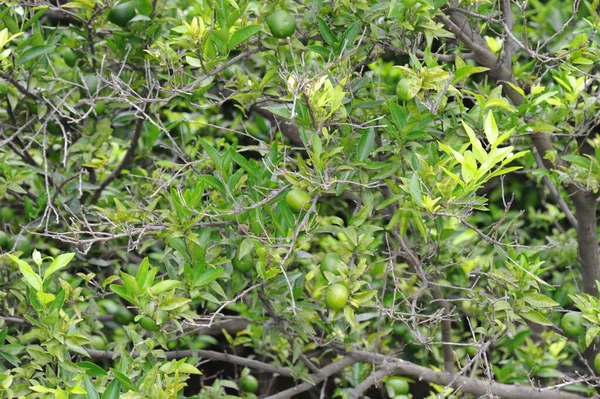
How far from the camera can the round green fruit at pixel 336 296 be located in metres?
1.70

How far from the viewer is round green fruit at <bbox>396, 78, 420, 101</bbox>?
1672 millimetres

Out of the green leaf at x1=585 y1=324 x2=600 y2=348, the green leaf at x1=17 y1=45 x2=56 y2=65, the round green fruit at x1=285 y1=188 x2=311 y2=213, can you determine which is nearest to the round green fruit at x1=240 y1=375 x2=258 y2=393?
the round green fruit at x1=285 y1=188 x2=311 y2=213

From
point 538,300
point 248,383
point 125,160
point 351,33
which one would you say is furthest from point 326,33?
point 248,383

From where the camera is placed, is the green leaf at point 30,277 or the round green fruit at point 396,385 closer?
the green leaf at point 30,277

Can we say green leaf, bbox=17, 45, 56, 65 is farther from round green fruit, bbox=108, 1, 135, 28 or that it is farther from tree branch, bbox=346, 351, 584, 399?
tree branch, bbox=346, 351, 584, 399

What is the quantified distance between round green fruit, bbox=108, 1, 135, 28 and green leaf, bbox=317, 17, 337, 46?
0.59 metres

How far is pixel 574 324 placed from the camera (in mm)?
1991

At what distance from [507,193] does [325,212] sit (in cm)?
86

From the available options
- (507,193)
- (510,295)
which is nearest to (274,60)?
(510,295)

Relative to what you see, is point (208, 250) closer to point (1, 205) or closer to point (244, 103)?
point (244, 103)

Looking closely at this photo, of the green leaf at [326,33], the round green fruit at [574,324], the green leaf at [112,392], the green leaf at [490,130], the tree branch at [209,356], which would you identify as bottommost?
the tree branch at [209,356]

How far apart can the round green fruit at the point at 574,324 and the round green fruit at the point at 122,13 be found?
1.43m

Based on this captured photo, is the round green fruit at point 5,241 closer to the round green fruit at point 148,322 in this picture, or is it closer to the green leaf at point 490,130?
the round green fruit at point 148,322

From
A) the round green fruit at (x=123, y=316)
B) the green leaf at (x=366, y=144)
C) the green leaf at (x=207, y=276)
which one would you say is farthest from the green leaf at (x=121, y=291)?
the round green fruit at (x=123, y=316)
